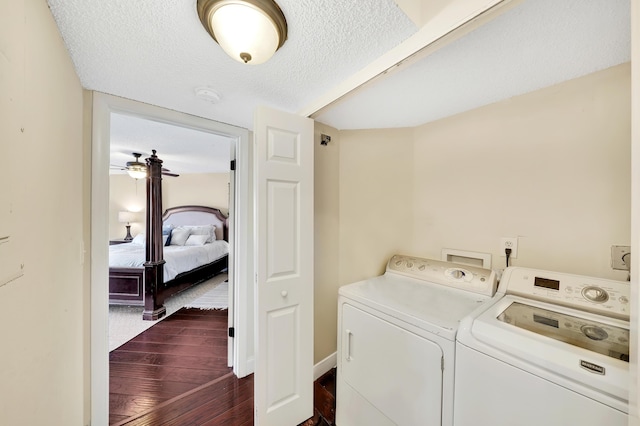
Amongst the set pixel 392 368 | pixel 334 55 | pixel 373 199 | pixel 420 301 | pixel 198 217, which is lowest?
pixel 392 368

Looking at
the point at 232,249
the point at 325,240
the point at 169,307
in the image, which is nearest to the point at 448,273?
the point at 325,240

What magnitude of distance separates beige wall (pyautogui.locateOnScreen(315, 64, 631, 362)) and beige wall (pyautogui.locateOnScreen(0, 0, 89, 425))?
4.48 ft

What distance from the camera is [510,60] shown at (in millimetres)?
1109

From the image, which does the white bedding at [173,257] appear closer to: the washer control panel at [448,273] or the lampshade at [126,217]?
the lampshade at [126,217]

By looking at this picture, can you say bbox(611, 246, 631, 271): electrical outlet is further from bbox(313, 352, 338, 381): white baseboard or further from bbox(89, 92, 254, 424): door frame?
bbox(89, 92, 254, 424): door frame

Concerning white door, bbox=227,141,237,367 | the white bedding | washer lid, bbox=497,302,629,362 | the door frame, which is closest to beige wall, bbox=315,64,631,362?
washer lid, bbox=497,302,629,362

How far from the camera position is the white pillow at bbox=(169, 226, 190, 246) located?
15.9 ft

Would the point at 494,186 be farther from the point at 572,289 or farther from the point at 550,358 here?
the point at 550,358

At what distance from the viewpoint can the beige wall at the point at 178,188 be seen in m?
5.50

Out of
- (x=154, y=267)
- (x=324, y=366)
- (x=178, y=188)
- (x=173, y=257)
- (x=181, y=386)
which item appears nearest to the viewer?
(x=181, y=386)

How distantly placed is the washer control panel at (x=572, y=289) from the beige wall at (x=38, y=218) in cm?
199

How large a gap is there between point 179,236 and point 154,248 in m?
1.92

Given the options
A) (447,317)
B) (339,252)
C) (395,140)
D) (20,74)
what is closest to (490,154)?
(395,140)

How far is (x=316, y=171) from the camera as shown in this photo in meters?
1.80
